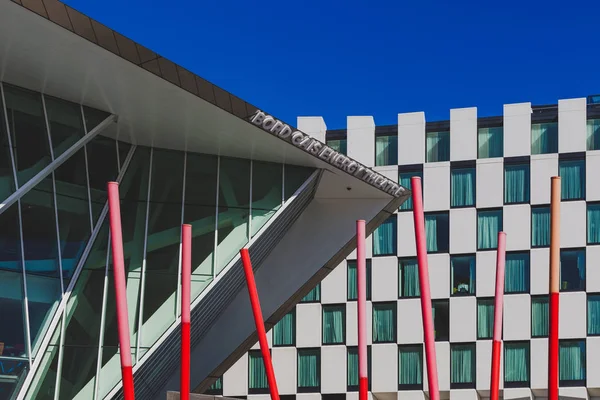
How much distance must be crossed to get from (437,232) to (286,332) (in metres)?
9.83

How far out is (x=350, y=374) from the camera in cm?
5872

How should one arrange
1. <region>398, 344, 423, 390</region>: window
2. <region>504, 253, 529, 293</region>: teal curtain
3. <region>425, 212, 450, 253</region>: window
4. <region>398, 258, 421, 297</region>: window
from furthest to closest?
<region>398, 258, 421, 297</region>: window, <region>425, 212, 450, 253</region>: window, <region>398, 344, 423, 390</region>: window, <region>504, 253, 529, 293</region>: teal curtain

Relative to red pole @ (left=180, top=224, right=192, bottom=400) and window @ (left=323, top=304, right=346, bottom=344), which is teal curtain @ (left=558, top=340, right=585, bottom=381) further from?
red pole @ (left=180, top=224, right=192, bottom=400)

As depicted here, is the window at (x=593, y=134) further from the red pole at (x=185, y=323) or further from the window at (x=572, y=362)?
the red pole at (x=185, y=323)

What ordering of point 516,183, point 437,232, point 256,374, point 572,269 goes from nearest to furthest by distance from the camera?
point 572,269
point 516,183
point 437,232
point 256,374

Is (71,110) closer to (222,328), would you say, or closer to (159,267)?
(159,267)

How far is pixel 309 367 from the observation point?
59.4 metres

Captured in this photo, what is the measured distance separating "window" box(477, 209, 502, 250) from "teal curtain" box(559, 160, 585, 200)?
11.8 ft

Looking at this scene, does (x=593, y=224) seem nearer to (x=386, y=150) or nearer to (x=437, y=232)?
(x=437, y=232)

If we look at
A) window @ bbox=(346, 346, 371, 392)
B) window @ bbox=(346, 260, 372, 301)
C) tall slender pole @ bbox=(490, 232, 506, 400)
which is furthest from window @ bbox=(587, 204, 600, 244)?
tall slender pole @ bbox=(490, 232, 506, 400)

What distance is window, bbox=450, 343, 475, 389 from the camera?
56.3 metres

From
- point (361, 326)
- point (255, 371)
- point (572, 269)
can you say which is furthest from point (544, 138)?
point (361, 326)

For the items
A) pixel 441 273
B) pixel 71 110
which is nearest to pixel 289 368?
pixel 441 273

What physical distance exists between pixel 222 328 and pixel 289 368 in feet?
77.0
